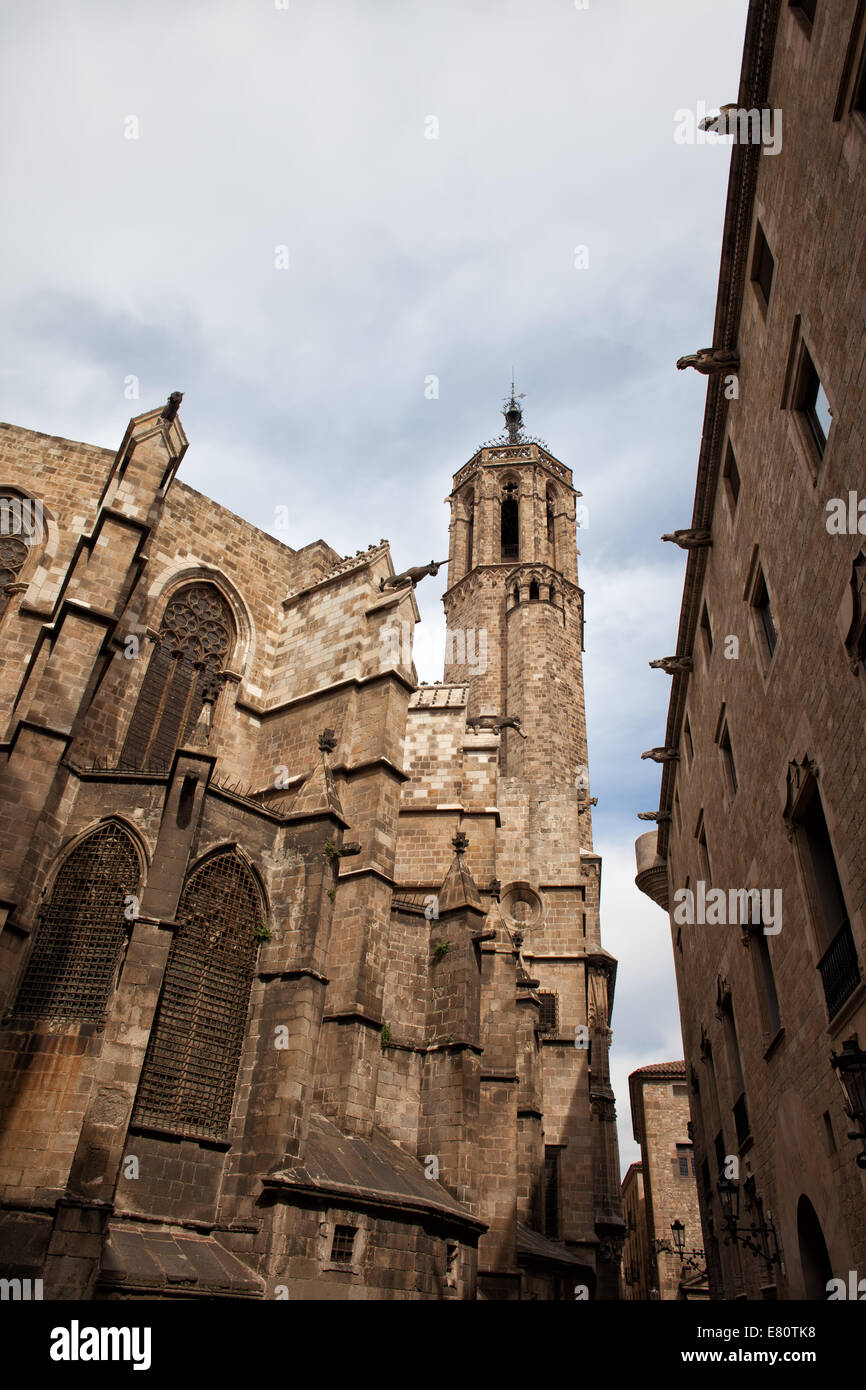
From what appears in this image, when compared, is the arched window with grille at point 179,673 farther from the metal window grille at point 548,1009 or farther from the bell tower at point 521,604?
the bell tower at point 521,604

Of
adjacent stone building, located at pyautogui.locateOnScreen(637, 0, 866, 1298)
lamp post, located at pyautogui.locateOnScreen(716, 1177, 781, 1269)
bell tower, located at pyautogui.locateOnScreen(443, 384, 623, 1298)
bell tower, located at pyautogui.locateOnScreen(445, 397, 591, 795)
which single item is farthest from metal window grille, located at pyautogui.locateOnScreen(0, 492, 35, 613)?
bell tower, located at pyautogui.locateOnScreen(445, 397, 591, 795)

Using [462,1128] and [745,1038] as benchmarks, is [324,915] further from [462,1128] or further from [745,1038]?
[745,1038]

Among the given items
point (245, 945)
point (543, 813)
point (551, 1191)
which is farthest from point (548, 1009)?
point (245, 945)

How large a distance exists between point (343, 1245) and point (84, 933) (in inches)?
196

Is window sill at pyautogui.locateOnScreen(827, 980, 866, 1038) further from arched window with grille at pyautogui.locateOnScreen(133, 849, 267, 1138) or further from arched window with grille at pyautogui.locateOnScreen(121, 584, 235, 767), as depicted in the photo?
arched window with grille at pyautogui.locateOnScreen(121, 584, 235, 767)

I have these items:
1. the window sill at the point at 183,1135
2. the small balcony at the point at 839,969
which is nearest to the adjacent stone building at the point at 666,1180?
the window sill at the point at 183,1135

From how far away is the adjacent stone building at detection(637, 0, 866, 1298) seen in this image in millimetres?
7430

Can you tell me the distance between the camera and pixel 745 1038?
12523mm

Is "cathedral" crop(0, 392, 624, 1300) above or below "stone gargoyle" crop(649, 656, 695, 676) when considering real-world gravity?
below

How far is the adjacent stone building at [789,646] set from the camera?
7.43m

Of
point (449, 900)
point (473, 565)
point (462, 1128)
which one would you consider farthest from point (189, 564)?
point (473, 565)

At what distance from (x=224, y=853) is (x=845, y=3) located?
37.5 ft

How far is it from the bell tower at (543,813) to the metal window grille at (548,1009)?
0.04 metres

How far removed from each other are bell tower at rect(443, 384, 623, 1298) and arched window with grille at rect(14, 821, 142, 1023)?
7.60m
